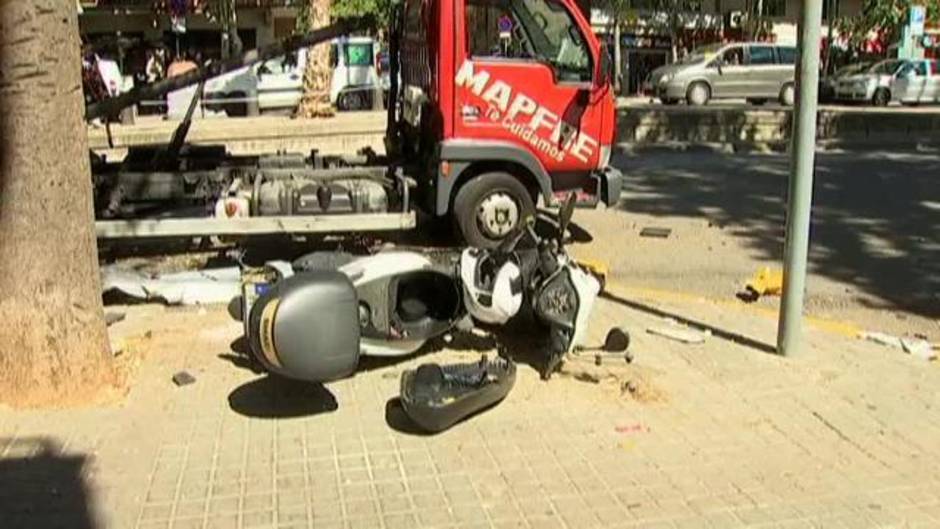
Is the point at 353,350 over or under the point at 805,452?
over

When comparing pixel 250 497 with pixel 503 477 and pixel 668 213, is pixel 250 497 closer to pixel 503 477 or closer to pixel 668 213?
pixel 503 477

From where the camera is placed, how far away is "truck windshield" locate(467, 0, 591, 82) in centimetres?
839

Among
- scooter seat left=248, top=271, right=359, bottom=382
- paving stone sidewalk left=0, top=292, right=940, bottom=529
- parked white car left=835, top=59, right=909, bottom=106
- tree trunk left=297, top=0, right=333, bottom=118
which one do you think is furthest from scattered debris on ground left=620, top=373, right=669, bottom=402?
parked white car left=835, top=59, right=909, bottom=106

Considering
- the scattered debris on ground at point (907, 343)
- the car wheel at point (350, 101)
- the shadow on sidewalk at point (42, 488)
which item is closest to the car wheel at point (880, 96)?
the car wheel at point (350, 101)

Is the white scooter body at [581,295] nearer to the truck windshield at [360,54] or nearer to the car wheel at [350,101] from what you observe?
the car wheel at [350,101]

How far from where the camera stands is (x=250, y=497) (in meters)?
4.13

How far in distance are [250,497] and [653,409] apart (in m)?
2.08

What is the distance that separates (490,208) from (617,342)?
10.4 ft

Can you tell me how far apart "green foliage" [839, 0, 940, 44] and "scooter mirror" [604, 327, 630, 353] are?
41.1m

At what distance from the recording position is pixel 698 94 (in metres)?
32.5

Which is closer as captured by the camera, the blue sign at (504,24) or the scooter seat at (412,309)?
the scooter seat at (412,309)

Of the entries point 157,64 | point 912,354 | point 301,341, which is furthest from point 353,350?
point 157,64

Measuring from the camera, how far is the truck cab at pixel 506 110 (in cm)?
823

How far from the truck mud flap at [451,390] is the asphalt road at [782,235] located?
10.3 feet
